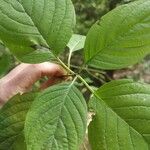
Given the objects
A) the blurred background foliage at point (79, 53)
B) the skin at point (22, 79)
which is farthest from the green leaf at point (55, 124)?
the skin at point (22, 79)

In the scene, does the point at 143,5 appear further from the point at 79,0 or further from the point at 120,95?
the point at 79,0

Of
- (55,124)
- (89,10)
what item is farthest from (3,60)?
(89,10)

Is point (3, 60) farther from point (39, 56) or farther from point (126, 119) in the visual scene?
point (126, 119)

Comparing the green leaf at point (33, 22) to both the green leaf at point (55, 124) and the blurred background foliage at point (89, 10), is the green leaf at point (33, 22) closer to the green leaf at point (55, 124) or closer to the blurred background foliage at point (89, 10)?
the green leaf at point (55, 124)

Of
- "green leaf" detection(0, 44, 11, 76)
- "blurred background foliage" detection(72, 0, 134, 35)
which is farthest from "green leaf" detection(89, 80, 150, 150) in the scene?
"blurred background foliage" detection(72, 0, 134, 35)

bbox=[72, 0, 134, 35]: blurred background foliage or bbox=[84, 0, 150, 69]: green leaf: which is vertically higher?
bbox=[84, 0, 150, 69]: green leaf

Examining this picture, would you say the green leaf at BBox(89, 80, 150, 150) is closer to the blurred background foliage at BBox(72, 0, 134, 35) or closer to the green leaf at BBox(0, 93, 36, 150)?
the green leaf at BBox(0, 93, 36, 150)
